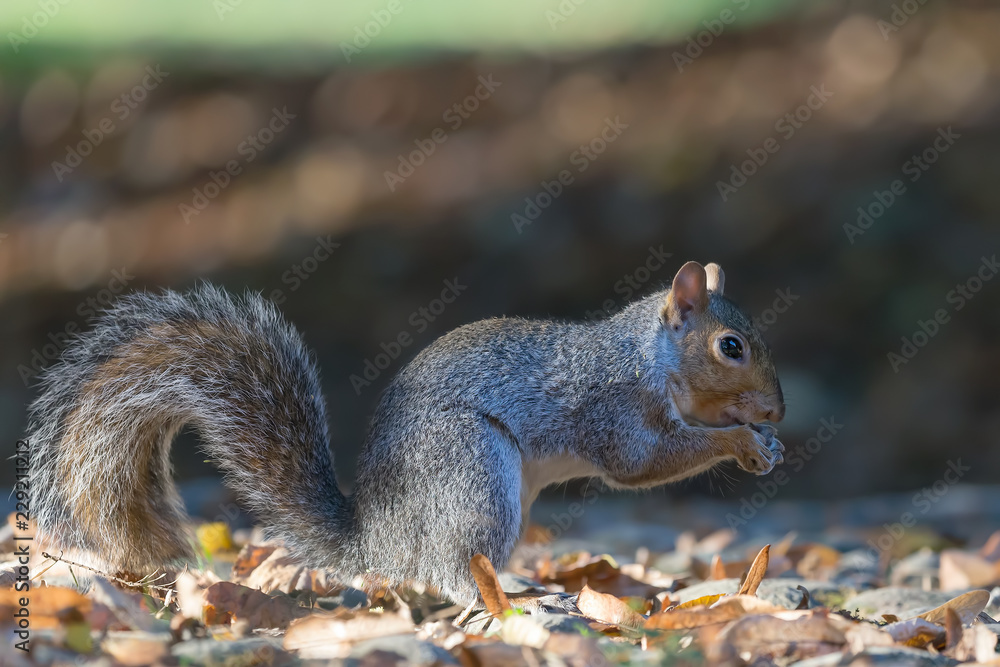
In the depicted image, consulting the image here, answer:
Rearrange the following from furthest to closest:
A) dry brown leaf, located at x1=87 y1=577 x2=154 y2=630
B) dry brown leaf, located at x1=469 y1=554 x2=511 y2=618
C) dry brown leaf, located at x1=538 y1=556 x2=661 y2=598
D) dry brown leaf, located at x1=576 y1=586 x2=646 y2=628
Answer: dry brown leaf, located at x1=538 y1=556 x2=661 y2=598 < dry brown leaf, located at x1=469 y1=554 x2=511 y2=618 < dry brown leaf, located at x1=576 y1=586 x2=646 y2=628 < dry brown leaf, located at x1=87 y1=577 x2=154 y2=630

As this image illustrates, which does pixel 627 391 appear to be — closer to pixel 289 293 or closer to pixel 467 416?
pixel 467 416

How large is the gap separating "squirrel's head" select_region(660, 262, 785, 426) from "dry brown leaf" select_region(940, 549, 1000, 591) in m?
0.95

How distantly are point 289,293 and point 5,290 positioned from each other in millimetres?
2276

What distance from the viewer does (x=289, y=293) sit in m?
6.99

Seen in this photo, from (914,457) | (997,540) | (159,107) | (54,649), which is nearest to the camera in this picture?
(54,649)

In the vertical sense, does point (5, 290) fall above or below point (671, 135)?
below

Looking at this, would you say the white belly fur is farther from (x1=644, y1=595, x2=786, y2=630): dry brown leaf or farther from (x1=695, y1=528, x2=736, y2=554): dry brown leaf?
(x1=695, y1=528, x2=736, y2=554): dry brown leaf

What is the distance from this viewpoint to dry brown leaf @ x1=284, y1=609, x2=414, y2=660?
6.21ft

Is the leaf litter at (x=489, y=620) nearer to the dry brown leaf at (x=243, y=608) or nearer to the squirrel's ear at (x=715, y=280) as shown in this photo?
the dry brown leaf at (x=243, y=608)

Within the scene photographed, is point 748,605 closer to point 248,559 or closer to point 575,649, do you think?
point 575,649

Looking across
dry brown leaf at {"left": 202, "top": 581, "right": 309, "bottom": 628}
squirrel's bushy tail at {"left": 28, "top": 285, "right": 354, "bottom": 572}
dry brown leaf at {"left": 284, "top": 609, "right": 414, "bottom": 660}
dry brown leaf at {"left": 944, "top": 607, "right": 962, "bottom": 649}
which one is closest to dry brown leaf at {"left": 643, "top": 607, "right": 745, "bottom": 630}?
dry brown leaf at {"left": 944, "top": 607, "right": 962, "bottom": 649}

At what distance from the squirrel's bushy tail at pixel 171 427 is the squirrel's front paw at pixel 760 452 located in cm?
118

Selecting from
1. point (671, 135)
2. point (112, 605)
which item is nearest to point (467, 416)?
point (112, 605)

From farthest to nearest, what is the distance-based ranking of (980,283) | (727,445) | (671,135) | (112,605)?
(671,135) < (980,283) < (727,445) < (112,605)
